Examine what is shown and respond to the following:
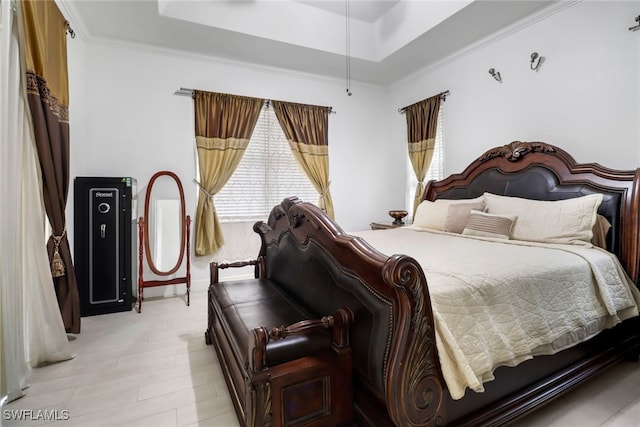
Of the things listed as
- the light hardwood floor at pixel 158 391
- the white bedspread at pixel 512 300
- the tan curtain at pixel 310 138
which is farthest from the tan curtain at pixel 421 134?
the light hardwood floor at pixel 158 391

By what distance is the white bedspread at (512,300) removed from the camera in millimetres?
1183

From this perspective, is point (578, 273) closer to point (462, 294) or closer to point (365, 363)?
point (462, 294)

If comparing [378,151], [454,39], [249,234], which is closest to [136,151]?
[249,234]

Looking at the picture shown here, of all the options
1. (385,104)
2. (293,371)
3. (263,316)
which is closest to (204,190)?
(263,316)

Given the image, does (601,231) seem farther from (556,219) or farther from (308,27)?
(308,27)

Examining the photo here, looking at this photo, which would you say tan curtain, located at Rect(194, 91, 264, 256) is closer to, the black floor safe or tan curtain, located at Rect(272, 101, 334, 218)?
tan curtain, located at Rect(272, 101, 334, 218)

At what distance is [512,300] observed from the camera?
1384mm

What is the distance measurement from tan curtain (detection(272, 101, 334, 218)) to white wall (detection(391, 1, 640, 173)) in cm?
166

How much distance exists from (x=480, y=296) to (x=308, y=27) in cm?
348

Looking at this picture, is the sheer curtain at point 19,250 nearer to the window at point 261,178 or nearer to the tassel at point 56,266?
the tassel at point 56,266

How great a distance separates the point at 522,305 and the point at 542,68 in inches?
102

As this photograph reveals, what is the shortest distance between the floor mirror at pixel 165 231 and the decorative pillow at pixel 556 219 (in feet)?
10.6

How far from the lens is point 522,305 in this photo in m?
1.41

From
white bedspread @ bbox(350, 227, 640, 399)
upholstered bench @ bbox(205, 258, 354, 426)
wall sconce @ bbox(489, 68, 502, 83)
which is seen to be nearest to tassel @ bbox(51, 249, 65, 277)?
upholstered bench @ bbox(205, 258, 354, 426)
